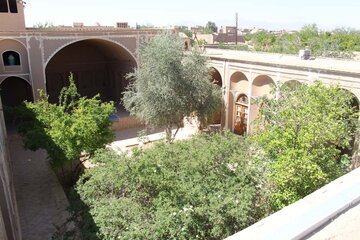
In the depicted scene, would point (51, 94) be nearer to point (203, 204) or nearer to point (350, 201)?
point (203, 204)

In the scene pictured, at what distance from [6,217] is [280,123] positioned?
8.02m

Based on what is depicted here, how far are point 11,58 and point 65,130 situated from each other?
378 inches

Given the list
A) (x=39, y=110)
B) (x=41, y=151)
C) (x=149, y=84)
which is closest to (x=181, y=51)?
(x=149, y=84)

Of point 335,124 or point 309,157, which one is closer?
point 309,157

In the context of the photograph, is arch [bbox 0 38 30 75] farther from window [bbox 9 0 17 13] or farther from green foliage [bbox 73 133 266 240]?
green foliage [bbox 73 133 266 240]

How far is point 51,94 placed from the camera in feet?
82.0

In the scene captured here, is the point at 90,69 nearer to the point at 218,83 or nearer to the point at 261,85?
the point at 218,83

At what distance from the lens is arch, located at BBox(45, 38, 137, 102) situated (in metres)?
24.8

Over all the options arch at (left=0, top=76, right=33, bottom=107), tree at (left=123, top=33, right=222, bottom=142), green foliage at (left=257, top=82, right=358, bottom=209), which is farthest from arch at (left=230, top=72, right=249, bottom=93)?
arch at (left=0, top=76, right=33, bottom=107)

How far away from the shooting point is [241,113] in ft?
61.1

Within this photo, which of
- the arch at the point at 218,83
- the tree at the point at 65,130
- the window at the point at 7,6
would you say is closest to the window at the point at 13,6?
the window at the point at 7,6

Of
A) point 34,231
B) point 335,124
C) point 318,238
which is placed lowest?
point 34,231

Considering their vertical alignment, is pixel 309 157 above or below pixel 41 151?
above

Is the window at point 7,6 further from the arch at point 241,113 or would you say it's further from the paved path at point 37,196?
the arch at point 241,113
